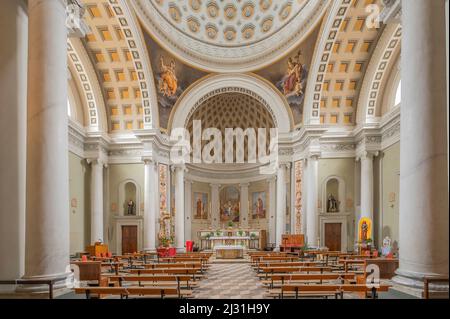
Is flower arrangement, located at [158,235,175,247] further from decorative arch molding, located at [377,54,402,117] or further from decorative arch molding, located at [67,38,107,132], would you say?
decorative arch molding, located at [377,54,402,117]

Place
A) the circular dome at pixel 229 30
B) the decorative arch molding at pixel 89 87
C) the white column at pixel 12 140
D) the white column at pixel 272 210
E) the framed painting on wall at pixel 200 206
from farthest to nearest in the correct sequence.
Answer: the framed painting on wall at pixel 200 206
the white column at pixel 272 210
the circular dome at pixel 229 30
the decorative arch molding at pixel 89 87
the white column at pixel 12 140

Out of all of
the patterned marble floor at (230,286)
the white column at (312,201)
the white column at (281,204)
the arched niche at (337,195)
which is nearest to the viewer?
the patterned marble floor at (230,286)

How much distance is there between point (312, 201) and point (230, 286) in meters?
13.3

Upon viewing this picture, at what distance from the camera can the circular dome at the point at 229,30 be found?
2694 cm

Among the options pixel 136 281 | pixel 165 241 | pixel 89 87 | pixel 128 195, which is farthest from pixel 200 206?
pixel 136 281

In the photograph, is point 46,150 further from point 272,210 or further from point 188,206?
point 188,206

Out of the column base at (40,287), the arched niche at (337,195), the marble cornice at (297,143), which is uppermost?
the marble cornice at (297,143)

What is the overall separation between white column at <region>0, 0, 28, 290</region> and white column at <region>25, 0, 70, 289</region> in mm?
392

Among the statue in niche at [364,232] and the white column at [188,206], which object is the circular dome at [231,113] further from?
the statue in niche at [364,232]

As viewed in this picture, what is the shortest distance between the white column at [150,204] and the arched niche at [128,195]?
0.82 meters

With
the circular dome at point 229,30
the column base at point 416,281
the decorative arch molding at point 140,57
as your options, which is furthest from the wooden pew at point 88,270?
the circular dome at point 229,30

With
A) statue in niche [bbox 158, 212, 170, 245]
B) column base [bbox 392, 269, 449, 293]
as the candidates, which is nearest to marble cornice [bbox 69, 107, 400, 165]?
statue in niche [bbox 158, 212, 170, 245]

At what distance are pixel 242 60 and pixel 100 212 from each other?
14372 mm

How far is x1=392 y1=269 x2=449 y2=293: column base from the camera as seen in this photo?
6965 mm
